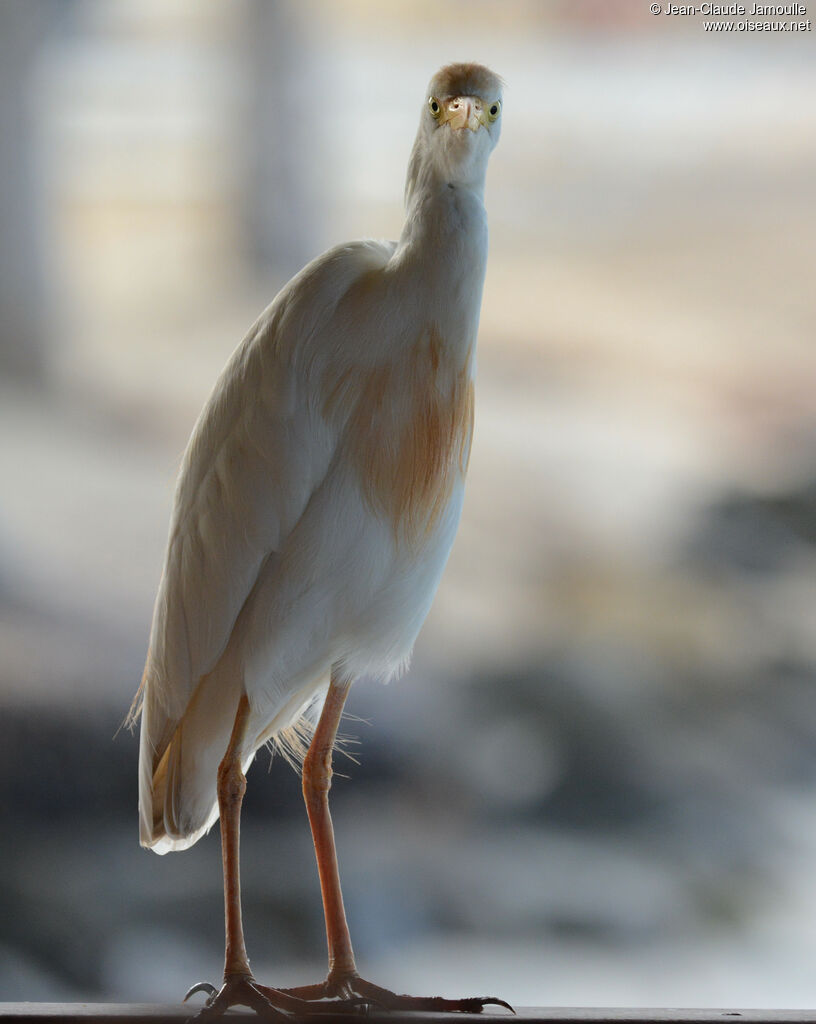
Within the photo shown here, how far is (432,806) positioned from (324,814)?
1.32 meters

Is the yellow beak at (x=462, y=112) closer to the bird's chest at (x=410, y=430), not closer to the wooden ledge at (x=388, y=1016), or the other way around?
the bird's chest at (x=410, y=430)

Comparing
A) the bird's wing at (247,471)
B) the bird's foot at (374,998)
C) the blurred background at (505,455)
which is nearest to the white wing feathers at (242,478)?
the bird's wing at (247,471)

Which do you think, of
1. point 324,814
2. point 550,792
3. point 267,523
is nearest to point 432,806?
point 550,792

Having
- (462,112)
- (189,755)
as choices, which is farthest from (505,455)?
(462,112)

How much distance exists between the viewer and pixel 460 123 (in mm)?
715

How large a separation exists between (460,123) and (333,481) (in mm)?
268

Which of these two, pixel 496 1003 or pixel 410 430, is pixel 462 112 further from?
pixel 496 1003

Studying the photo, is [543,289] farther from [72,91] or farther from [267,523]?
[267,523]

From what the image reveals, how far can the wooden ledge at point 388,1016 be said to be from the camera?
2.45 ft

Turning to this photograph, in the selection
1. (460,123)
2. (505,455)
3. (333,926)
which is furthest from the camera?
(505,455)

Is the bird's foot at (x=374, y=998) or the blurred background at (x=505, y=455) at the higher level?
the blurred background at (x=505, y=455)

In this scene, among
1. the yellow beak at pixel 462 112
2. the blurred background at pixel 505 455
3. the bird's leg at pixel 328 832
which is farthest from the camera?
the blurred background at pixel 505 455

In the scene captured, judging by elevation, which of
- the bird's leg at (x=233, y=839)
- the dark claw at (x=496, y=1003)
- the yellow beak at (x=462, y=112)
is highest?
the yellow beak at (x=462, y=112)

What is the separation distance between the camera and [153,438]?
7.72 ft
